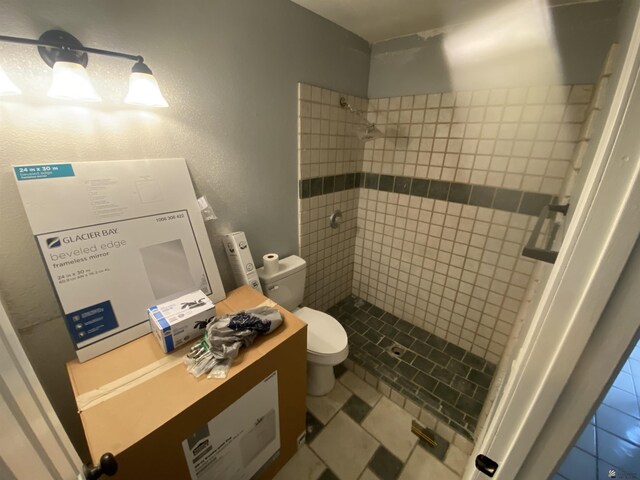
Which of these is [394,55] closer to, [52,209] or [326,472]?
[52,209]

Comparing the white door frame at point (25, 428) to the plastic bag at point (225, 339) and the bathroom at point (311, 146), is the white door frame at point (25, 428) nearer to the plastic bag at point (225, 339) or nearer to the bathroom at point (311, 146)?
the plastic bag at point (225, 339)

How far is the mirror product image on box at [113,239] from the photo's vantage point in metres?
0.85

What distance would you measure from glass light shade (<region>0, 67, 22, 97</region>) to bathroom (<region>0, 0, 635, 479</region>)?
94 millimetres

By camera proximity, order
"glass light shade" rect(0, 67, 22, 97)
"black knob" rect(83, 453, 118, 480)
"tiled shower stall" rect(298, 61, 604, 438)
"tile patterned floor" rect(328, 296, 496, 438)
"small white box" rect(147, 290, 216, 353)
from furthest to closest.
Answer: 1. "tile patterned floor" rect(328, 296, 496, 438)
2. "tiled shower stall" rect(298, 61, 604, 438)
3. "small white box" rect(147, 290, 216, 353)
4. "glass light shade" rect(0, 67, 22, 97)
5. "black knob" rect(83, 453, 118, 480)

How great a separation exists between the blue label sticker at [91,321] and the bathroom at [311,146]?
11 cm

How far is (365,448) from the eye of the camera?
4.41 feet

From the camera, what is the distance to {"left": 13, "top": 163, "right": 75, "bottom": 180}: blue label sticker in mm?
786

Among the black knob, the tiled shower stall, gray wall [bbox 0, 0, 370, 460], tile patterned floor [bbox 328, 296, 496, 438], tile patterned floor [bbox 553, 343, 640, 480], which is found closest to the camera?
the black knob

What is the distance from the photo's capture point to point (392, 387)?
1568mm

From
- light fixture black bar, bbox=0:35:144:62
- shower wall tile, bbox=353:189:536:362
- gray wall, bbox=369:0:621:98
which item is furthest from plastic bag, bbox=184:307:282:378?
gray wall, bbox=369:0:621:98

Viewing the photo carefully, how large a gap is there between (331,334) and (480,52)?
1.76m

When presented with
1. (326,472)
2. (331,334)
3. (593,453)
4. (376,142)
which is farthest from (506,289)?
(326,472)

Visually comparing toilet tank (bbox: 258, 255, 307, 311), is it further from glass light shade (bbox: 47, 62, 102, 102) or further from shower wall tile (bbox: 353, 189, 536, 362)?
glass light shade (bbox: 47, 62, 102, 102)

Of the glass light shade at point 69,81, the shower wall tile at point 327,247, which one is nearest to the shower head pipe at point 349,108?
the shower wall tile at point 327,247
